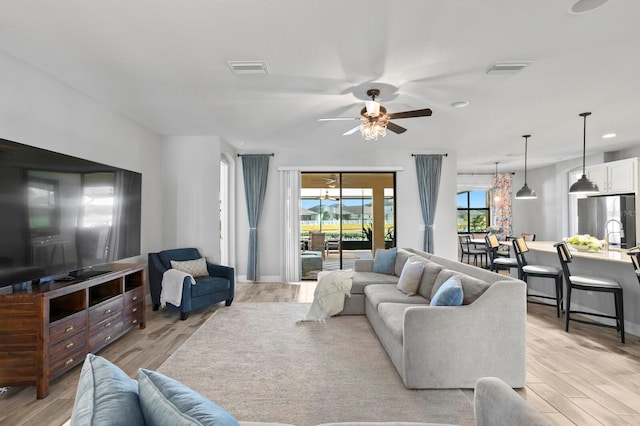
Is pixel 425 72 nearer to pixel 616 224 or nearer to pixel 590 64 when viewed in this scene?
pixel 590 64

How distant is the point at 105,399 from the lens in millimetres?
889

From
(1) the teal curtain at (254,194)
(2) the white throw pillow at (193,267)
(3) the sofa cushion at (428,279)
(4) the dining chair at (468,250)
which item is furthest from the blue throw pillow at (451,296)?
(4) the dining chair at (468,250)

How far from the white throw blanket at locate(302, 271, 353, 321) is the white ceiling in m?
2.19

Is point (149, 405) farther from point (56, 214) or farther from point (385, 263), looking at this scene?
point (385, 263)

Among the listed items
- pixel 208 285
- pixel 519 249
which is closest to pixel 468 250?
pixel 519 249

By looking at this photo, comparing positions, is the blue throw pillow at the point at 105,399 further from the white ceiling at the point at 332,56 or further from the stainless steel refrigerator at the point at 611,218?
the stainless steel refrigerator at the point at 611,218

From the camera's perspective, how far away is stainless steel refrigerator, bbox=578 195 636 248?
19.4ft

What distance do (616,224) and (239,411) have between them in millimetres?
7323

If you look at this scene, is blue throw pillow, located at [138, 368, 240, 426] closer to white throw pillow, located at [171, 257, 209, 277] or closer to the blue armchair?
the blue armchair

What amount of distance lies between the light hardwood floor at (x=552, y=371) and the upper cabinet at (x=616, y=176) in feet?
11.3

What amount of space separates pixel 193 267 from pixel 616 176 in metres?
7.67

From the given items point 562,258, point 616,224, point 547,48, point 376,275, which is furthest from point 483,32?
point 616,224

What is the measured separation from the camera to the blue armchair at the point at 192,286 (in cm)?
423

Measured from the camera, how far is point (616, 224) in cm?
615
